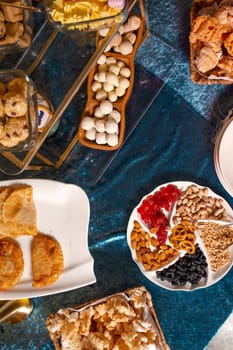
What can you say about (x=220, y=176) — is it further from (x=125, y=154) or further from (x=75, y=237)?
(x=75, y=237)

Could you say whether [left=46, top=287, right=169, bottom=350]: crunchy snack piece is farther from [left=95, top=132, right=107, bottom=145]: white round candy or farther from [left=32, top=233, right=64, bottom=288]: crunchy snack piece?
[left=95, top=132, right=107, bottom=145]: white round candy

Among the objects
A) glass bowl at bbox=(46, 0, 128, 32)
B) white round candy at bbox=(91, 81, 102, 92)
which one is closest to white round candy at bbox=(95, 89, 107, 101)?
white round candy at bbox=(91, 81, 102, 92)

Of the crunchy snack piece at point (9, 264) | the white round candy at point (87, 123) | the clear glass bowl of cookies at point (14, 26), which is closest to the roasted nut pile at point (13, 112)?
the clear glass bowl of cookies at point (14, 26)

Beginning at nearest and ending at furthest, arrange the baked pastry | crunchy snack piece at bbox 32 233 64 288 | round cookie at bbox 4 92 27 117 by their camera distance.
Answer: round cookie at bbox 4 92 27 117
the baked pastry
crunchy snack piece at bbox 32 233 64 288

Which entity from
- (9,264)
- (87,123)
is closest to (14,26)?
(87,123)

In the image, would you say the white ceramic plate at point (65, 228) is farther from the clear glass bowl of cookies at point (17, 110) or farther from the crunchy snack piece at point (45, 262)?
the clear glass bowl of cookies at point (17, 110)

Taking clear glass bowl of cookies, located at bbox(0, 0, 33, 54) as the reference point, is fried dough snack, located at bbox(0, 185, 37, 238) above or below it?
below
